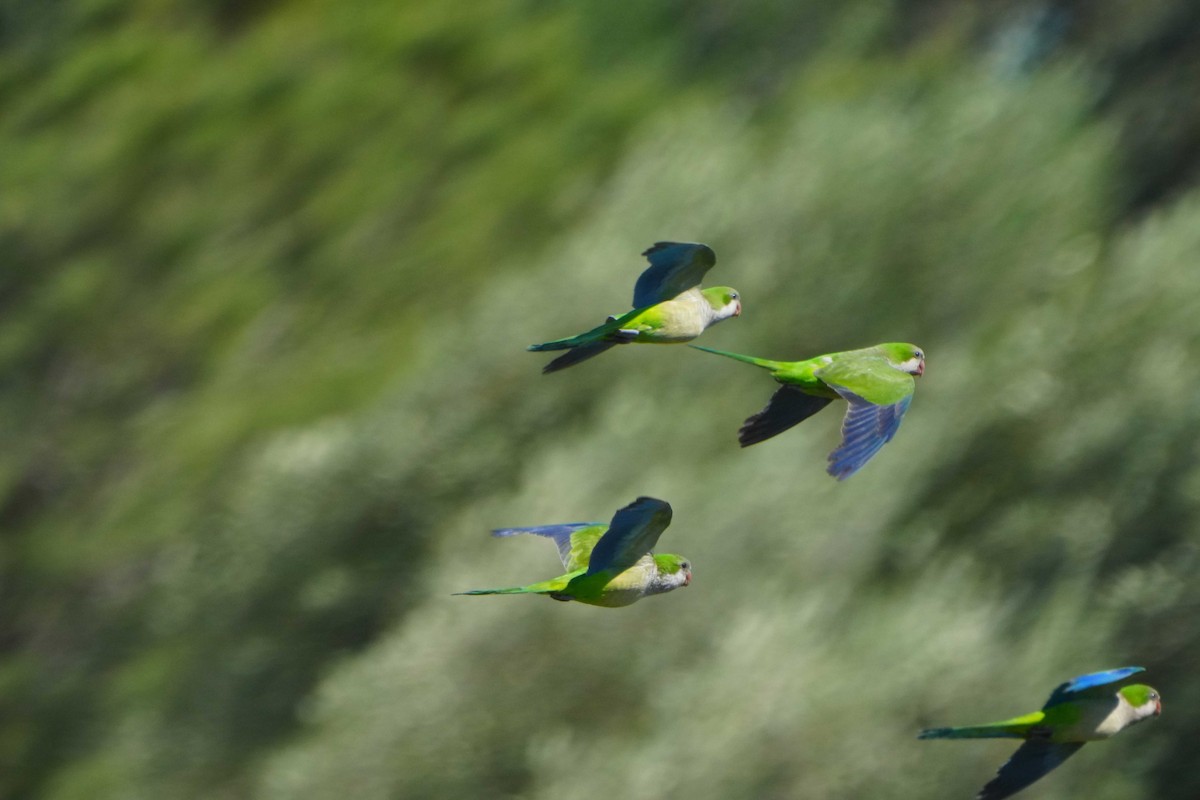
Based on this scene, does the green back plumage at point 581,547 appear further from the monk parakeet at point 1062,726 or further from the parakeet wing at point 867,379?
the monk parakeet at point 1062,726

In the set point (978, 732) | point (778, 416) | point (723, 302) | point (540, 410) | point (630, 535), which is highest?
point (540, 410)

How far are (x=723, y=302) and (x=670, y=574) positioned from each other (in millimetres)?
268

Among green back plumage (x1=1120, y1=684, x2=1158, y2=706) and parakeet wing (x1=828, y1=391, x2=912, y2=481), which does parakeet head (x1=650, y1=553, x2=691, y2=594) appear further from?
green back plumage (x1=1120, y1=684, x2=1158, y2=706)

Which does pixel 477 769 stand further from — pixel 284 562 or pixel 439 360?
pixel 439 360

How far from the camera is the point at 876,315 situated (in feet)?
15.9

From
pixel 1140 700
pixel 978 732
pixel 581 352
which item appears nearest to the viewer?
pixel 581 352

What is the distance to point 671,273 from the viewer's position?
4.96 feet

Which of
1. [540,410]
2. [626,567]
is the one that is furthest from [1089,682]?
[540,410]

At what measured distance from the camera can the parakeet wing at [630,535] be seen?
1380mm

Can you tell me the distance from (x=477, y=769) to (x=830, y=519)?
1.13 m

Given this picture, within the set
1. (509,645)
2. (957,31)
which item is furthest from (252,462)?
(957,31)

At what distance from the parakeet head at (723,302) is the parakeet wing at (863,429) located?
13 cm

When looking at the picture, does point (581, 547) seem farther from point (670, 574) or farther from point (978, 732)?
point (978, 732)

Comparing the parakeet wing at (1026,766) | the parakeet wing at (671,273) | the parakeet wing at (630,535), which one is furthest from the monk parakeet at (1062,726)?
the parakeet wing at (671,273)
